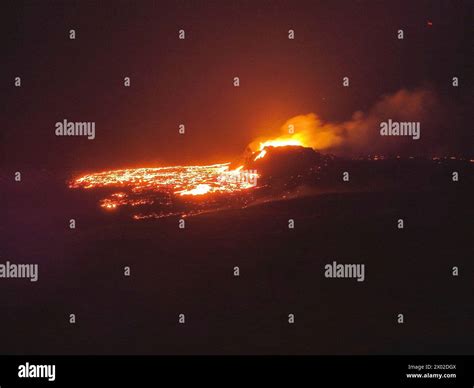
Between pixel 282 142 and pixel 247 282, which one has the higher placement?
pixel 282 142

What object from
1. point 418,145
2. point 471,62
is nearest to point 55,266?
point 418,145

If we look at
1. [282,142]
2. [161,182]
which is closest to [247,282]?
[161,182]

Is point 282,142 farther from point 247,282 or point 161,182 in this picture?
point 247,282

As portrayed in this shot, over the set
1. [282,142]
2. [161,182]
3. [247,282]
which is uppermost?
[282,142]

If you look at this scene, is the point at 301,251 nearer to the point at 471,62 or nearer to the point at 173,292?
the point at 173,292
